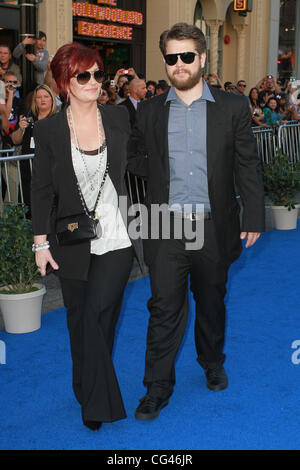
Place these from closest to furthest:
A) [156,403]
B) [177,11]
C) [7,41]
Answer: [156,403]
[7,41]
[177,11]

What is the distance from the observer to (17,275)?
5777 mm

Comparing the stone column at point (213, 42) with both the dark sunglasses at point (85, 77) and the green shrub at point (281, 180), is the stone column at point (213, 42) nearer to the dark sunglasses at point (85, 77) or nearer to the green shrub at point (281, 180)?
the green shrub at point (281, 180)

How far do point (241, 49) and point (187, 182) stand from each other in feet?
81.9

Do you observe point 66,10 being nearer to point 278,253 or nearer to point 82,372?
point 278,253

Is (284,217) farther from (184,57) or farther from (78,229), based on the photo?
(78,229)

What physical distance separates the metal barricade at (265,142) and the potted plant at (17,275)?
6355mm

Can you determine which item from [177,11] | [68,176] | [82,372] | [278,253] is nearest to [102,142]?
[68,176]

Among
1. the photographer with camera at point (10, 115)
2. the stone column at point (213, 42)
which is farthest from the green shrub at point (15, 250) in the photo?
the stone column at point (213, 42)

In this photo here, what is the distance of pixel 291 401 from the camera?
173 inches

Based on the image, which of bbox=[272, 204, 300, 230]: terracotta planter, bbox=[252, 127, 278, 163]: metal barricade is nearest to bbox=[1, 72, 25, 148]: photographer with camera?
bbox=[252, 127, 278, 163]: metal barricade

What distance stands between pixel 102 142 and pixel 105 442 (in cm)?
175

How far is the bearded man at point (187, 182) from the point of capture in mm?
4008

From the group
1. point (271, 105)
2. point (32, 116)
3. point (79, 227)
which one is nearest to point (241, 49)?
point (271, 105)

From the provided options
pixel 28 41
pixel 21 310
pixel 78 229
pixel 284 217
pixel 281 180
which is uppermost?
pixel 28 41
